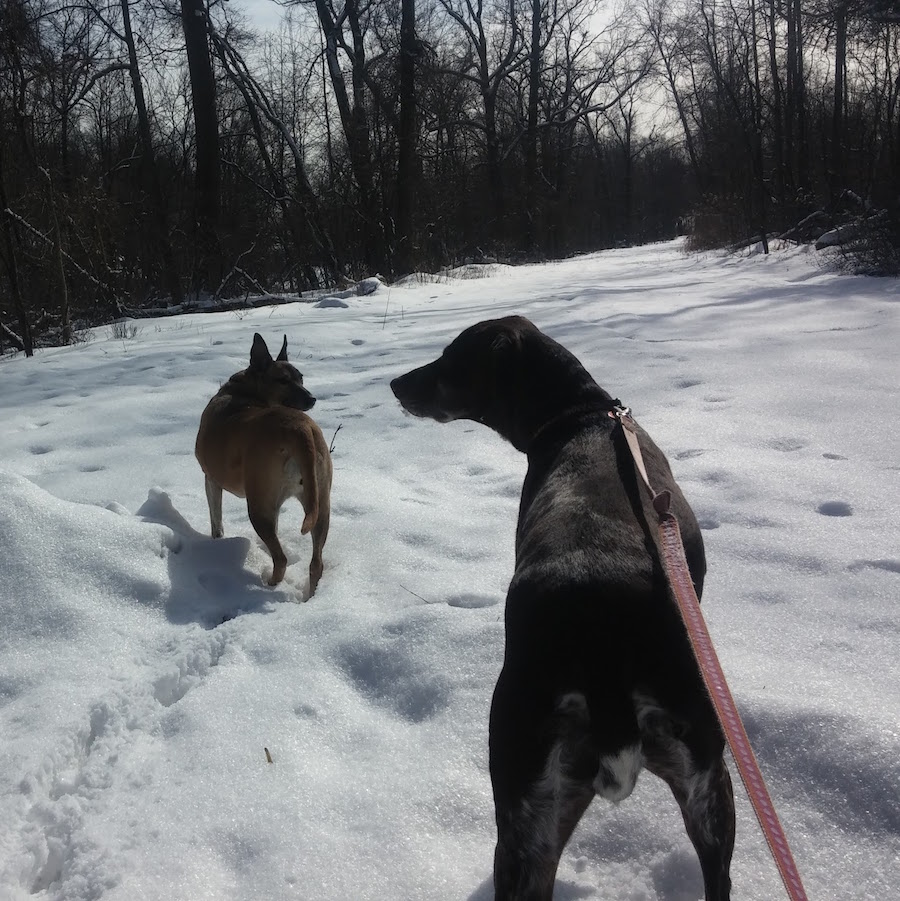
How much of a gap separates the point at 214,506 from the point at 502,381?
2.13 m

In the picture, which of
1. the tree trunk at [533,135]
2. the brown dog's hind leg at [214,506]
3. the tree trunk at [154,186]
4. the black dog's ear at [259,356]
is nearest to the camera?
the brown dog's hind leg at [214,506]

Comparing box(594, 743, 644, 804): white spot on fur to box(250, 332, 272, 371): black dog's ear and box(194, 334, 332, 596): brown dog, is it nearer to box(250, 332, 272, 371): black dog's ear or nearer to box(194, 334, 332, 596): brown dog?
box(194, 334, 332, 596): brown dog

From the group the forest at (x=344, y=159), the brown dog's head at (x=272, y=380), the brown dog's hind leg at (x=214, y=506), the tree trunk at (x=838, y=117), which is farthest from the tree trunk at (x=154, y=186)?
the tree trunk at (x=838, y=117)

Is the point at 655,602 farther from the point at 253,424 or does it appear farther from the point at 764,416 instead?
the point at 764,416

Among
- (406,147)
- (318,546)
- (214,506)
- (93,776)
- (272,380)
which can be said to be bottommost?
(93,776)

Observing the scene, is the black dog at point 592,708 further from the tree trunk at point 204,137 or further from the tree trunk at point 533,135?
the tree trunk at point 533,135

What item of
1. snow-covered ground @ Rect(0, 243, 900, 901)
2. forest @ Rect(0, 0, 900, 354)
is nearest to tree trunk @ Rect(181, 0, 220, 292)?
forest @ Rect(0, 0, 900, 354)

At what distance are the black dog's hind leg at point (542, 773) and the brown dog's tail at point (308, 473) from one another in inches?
89.8

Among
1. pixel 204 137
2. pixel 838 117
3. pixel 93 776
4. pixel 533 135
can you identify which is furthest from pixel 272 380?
pixel 533 135

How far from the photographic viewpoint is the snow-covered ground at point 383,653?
1.93 m

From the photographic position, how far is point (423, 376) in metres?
3.09

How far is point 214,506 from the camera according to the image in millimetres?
4203

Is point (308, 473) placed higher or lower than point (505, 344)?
lower

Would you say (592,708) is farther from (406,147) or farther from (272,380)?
(406,147)
